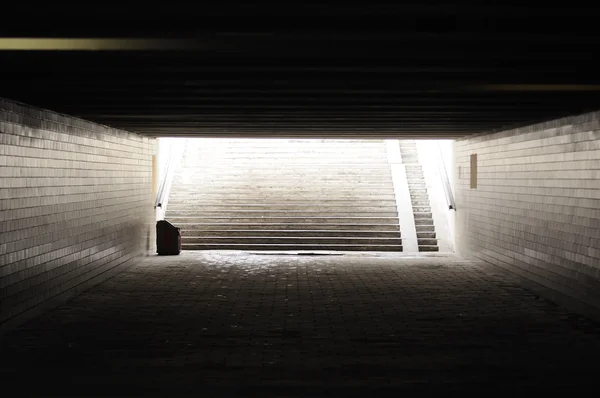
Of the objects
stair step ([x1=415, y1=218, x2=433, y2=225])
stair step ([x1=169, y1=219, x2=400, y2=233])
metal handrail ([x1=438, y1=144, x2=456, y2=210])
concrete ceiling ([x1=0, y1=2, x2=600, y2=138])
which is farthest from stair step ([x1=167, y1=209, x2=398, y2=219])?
concrete ceiling ([x1=0, y1=2, x2=600, y2=138])

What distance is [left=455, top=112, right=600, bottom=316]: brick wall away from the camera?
37.1 ft

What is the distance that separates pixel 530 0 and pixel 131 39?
2.80 metres

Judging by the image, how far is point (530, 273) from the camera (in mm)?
13938

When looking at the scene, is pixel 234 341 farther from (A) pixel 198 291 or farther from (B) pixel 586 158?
(B) pixel 586 158

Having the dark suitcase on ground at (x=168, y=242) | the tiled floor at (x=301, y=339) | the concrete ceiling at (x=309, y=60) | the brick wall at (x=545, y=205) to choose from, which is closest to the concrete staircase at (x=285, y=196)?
the dark suitcase on ground at (x=168, y=242)

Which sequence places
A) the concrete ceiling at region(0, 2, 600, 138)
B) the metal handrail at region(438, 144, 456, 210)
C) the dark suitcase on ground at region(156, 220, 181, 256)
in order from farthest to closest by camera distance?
the metal handrail at region(438, 144, 456, 210), the dark suitcase on ground at region(156, 220, 181, 256), the concrete ceiling at region(0, 2, 600, 138)

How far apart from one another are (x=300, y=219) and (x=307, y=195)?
131 cm

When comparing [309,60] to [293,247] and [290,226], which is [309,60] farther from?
[290,226]

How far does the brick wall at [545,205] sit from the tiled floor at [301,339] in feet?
1.68

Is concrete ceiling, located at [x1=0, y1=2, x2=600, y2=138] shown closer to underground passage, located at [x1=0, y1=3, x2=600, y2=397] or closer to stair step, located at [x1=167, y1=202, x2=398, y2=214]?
underground passage, located at [x1=0, y1=3, x2=600, y2=397]

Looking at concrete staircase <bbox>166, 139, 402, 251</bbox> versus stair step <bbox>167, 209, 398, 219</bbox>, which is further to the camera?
stair step <bbox>167, 209, 398, 219</bbox>

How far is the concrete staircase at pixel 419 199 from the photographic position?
20.0 metres

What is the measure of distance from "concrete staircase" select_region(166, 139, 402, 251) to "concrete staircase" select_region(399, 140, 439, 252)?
0.53m

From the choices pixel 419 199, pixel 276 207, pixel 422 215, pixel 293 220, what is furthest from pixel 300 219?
pixel 419 199
